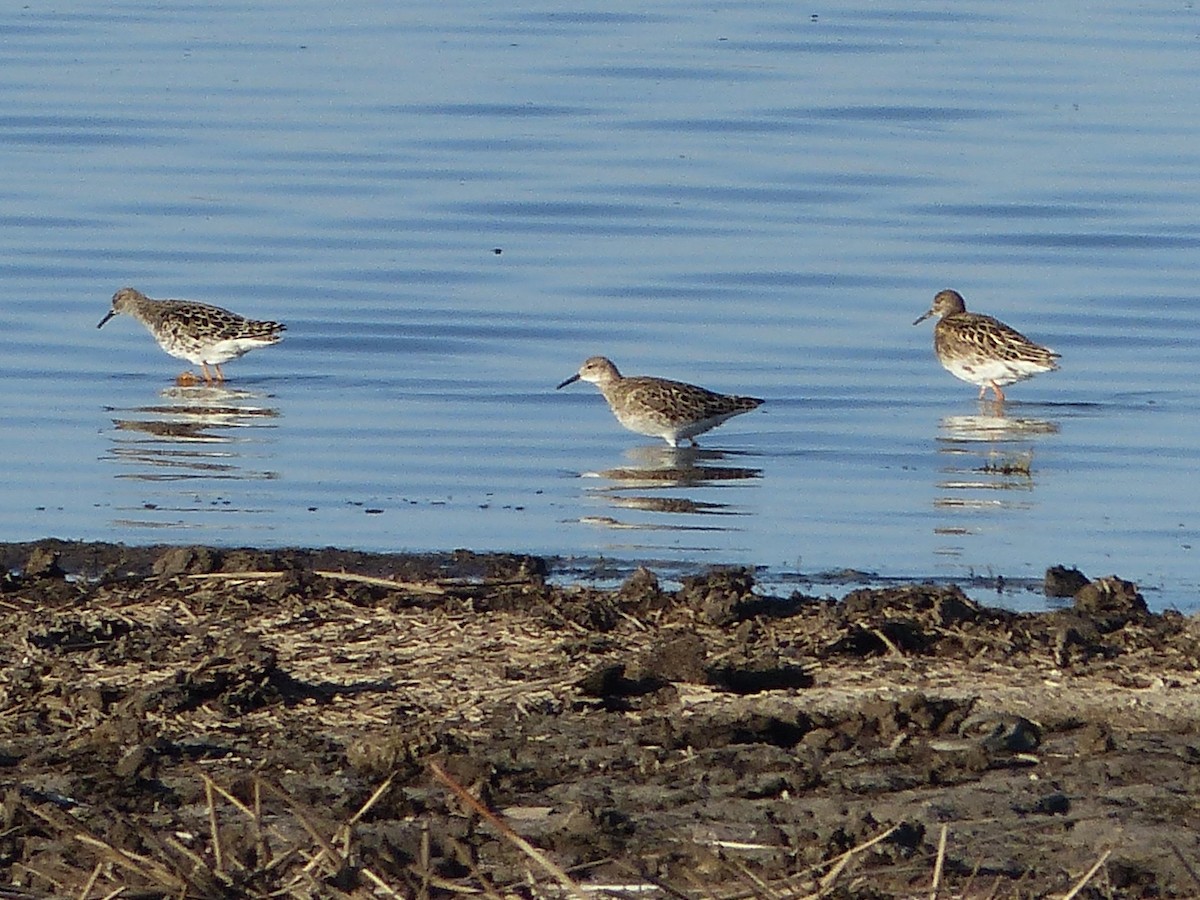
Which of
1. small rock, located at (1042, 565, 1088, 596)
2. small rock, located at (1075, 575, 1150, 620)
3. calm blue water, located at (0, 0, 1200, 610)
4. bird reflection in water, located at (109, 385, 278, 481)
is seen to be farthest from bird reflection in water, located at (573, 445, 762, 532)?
small rock, located at (1075, 575, 1150, 620)

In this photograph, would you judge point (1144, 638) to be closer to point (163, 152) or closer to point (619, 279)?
point (619, 279)

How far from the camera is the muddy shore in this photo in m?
4.82

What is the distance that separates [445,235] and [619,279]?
7.75 ft

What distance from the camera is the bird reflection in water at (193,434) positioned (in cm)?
1202

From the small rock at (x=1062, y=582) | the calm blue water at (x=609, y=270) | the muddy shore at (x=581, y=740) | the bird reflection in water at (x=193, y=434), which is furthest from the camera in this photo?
the bird reflection in water at (x=193, y=434)

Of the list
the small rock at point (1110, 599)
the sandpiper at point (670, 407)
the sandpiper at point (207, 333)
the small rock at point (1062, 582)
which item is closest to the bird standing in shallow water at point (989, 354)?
the sandpiper at point (670, 407)

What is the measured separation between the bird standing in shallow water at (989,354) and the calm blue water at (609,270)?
0.27 meters

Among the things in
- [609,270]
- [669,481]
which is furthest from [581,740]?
[609,270]

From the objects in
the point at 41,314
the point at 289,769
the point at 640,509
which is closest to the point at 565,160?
the point at 41,314

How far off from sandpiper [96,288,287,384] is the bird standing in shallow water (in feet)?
14.6

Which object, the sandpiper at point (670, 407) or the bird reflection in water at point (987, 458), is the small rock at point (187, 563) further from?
the sandpiper at point (670, 407)

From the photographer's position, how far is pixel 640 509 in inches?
437

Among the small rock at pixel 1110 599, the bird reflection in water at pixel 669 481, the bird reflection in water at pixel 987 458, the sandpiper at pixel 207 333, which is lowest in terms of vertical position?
the bird reflection in water at pixel 669 481

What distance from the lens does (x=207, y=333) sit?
1584 centimetres
